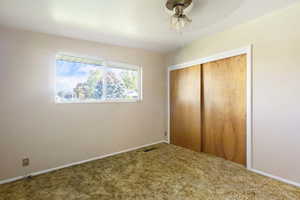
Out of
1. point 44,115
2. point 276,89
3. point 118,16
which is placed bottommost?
point 44,115

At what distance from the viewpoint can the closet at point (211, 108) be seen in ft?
8.28

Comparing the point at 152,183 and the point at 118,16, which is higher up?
the point at 118,16

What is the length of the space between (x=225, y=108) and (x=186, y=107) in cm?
87

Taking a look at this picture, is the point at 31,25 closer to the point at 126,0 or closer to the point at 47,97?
the point at 47,97

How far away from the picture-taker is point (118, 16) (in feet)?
6.70

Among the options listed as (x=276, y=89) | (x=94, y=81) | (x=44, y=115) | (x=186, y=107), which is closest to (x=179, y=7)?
(x=276, y=89)

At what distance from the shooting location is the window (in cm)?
260

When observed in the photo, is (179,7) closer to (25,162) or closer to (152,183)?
(152,183)

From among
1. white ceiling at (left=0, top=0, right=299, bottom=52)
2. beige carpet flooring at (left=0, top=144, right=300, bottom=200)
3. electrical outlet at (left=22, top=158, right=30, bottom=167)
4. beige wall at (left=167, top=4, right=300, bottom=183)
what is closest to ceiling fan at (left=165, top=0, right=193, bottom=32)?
white ceiling at (left=0, top=0, right=299, bottom=52)

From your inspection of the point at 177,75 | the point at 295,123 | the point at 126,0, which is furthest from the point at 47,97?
the point at 295,123

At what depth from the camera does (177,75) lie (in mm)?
3574

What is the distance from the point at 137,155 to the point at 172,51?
246 centimetres

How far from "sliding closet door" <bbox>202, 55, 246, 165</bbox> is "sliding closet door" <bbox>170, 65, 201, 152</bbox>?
5.1 inches

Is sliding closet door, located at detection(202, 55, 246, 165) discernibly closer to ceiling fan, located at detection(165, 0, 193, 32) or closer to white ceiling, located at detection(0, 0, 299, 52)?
white ceiling, located at detection(0, 0, 299, 52)
